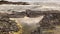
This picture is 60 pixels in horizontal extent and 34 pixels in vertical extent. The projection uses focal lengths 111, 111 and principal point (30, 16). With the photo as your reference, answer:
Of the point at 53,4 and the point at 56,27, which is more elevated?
the point at 53,4

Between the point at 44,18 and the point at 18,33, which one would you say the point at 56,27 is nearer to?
the point at 44,18

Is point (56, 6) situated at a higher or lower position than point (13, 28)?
higher

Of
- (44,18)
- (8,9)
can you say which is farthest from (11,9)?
(44,18)

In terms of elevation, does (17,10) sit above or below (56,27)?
above

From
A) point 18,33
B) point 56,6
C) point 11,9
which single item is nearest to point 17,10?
point 11,9

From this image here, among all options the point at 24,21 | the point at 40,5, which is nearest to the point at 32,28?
the point at 24,21

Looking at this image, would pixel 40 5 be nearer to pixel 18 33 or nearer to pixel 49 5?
pixel 49 5

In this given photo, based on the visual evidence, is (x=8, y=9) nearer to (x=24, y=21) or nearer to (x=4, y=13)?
(x=4, y=13)
